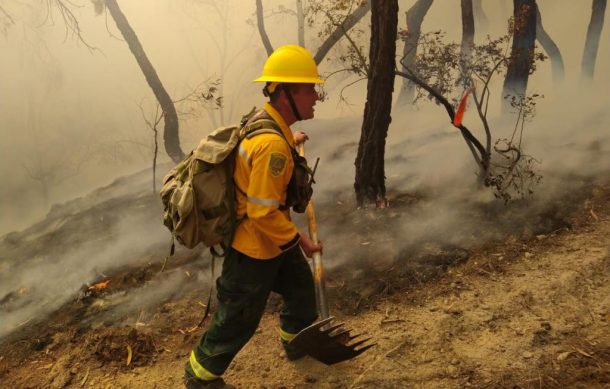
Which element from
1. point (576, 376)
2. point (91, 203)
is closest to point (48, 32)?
point (91, 203)

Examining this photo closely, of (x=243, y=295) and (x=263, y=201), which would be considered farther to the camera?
(x=243, y=295)

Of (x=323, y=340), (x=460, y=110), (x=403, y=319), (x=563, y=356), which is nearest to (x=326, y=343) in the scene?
(x=323, y=340)

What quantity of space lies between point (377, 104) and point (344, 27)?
3.77ft

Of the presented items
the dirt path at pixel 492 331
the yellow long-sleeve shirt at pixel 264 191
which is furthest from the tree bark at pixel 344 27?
the yellow long-sleeve shirt at pixel 264 191

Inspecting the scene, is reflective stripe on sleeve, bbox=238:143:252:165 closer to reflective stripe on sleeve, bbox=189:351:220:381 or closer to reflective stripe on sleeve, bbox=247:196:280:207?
reflective stripe on sleeve, bbox=247:196:280:207

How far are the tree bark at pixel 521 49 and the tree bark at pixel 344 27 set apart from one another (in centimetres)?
148

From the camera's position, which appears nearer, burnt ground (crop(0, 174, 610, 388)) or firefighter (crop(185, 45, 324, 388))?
firefighter (crop(185, 45, 324, 388))

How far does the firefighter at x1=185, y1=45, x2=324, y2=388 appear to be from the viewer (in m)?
1.95

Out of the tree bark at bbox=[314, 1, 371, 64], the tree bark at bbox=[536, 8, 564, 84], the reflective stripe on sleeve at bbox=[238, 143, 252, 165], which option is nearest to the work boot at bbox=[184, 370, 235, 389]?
the reflective stripe on sleeve at bbox=[238, 143, 252, 165]

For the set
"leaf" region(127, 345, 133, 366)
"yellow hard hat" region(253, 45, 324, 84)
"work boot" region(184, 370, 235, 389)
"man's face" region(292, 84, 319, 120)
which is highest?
"yellow hard hat" region(253, 45, 324, 84)

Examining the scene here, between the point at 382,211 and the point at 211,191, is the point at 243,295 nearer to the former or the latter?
the point at 211,191

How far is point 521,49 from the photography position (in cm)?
437

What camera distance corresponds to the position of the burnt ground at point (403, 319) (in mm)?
2451

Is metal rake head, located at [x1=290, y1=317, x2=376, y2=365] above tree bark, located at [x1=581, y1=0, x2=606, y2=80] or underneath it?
underneath
